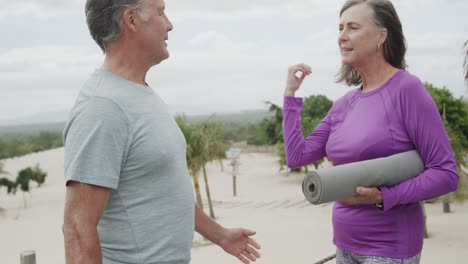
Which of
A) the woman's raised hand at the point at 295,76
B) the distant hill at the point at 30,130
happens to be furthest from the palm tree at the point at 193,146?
the distant hill at the point at 30,130

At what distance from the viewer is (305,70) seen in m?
2.72

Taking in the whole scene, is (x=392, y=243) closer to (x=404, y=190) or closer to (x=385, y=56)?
(x=404, y=190)

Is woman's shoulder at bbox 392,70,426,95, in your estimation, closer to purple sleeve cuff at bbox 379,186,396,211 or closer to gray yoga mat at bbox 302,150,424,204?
gray yoga mat at bbox 302,150,424,204

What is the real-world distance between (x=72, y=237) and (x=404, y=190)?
1363 mm

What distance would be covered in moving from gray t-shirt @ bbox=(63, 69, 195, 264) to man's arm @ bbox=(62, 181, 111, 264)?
4 centimetres

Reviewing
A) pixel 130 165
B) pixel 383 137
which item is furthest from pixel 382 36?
pixel 130 165

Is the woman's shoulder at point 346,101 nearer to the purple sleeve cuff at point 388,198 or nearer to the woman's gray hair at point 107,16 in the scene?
the purple sleeve cuff at point 388,198

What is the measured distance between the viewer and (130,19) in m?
1.84

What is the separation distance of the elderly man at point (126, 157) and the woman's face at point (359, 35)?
33.8 inches

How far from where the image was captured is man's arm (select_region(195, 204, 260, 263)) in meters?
2.41

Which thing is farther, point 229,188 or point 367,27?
point 229,188

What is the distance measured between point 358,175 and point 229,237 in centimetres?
77

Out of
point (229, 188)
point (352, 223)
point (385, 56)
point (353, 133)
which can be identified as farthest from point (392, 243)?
point (229, 188)

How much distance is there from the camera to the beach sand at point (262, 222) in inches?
551
